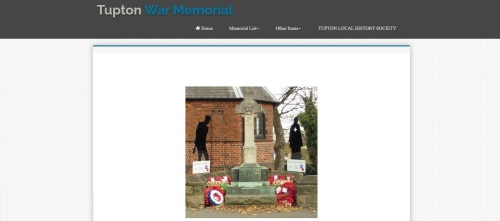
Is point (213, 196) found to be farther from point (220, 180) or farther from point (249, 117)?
point (249, 117)

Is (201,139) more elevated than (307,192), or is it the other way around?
(201,139)

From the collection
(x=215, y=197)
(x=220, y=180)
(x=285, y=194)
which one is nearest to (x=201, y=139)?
(x=220, y=180)

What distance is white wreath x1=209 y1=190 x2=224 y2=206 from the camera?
416 inches

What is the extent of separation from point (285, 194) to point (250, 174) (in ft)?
5.67

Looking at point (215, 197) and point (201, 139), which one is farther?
point (201, 139)

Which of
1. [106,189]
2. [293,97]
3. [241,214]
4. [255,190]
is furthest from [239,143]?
[106,189]

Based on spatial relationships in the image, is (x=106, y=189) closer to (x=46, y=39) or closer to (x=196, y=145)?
(x=46, y=39)

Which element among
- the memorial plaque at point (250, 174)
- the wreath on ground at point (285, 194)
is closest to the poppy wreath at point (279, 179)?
the memorial plaque at point (250, 174)

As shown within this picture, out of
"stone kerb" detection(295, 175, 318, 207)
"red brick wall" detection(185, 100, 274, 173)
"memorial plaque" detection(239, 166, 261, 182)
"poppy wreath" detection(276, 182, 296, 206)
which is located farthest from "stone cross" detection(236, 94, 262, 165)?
"red brick wall" detection(185, 100, 274, 173)

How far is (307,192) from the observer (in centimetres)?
1037

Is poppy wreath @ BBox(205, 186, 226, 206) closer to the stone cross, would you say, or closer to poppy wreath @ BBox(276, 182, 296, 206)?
poppy wreath @ BBox(276, 182, 296, 206)

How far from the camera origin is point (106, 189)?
646cm

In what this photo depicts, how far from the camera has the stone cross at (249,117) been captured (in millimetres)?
12336

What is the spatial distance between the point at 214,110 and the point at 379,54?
1062 centimetres
